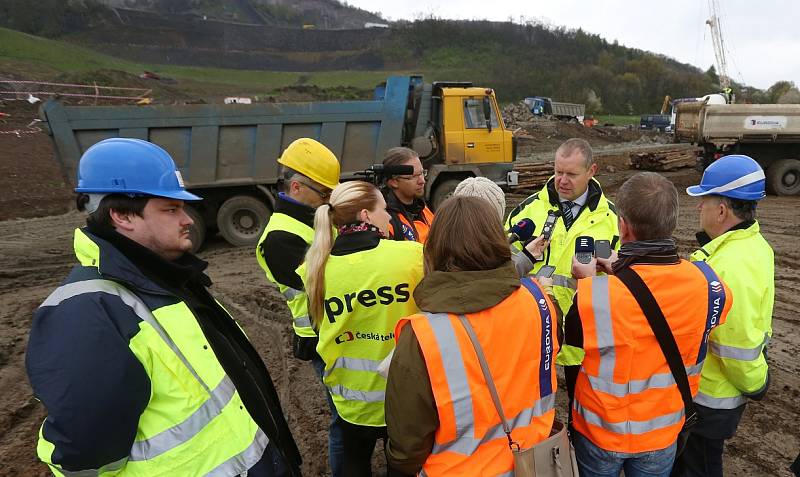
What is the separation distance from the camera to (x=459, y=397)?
151 cm

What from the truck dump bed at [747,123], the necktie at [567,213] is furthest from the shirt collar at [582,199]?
the truck dump bed at [747,123]

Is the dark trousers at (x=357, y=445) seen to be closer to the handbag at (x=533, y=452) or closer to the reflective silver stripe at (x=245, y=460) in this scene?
the reflective silver stripe at (x=245, y=460)

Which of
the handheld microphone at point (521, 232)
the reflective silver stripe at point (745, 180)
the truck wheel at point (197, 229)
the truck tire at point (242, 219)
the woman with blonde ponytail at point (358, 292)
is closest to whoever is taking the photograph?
the woman with blonde ponytail at point (358, 292)

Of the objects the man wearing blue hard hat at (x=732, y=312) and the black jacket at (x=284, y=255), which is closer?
the man wearing blue hard hat at (x=732, y=312)

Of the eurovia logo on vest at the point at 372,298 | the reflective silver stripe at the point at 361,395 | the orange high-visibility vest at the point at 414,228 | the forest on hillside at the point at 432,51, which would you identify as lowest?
the reflective silver stripe at the point at 361,395

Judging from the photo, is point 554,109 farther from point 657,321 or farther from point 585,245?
point 657,321

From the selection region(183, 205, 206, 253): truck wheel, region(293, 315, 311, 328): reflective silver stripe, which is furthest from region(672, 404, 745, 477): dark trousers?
region(183, 205, 206, 253): truck wheel

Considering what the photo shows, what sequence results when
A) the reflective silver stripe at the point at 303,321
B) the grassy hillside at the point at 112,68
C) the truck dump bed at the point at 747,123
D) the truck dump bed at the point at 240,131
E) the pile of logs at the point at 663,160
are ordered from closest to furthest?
the reflective silver stripe at the point at 303,321 < the truck dump bed at the point at 240,131 < the truck dump bed at the point at 747,123 < the pile of logs at the point at 663,160 < the grassy hillside at the point at 112,68

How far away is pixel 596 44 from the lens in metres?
66.7

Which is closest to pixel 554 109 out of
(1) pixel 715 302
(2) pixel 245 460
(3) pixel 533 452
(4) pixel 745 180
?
(4) pixel 745 180

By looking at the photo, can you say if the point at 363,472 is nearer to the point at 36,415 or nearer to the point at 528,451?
the point at 528,451

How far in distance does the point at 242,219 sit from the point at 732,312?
8382 mm

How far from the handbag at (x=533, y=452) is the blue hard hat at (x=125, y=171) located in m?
1.08

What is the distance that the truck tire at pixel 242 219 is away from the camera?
8.96 metres
